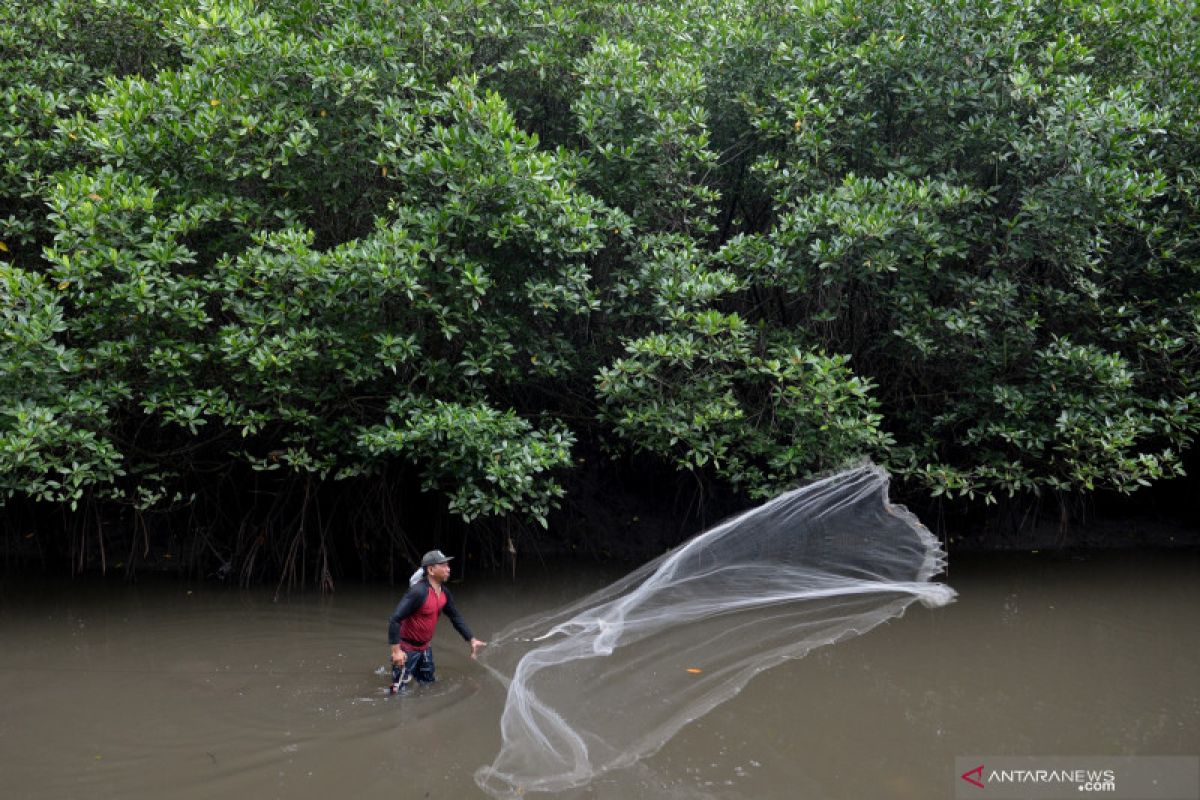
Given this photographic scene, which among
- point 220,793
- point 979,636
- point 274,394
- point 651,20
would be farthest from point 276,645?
point 651,20

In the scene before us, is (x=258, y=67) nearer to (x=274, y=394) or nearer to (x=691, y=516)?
(x=274, y=394)

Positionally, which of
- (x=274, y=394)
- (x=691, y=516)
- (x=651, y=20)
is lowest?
(x=691, y=516)

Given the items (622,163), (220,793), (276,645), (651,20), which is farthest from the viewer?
(651,20)

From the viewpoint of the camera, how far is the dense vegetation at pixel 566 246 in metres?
7.22

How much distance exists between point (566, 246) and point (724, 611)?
3051mm

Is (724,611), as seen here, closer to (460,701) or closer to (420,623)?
(460,701)

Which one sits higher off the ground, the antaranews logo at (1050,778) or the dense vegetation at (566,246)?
the dense vegetation at (566,246)

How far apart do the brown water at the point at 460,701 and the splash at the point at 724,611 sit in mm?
212

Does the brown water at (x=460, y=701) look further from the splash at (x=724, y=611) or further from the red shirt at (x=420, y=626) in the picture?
the red shirt at (x=420, y=626)

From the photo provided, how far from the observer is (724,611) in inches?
267

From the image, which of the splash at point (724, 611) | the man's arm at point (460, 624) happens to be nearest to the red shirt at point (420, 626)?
the man's arm at point (460, 624)

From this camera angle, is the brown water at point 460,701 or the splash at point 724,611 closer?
the brown water at point 460,701

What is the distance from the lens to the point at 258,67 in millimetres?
7547

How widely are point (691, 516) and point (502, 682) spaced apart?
14.7 ft
